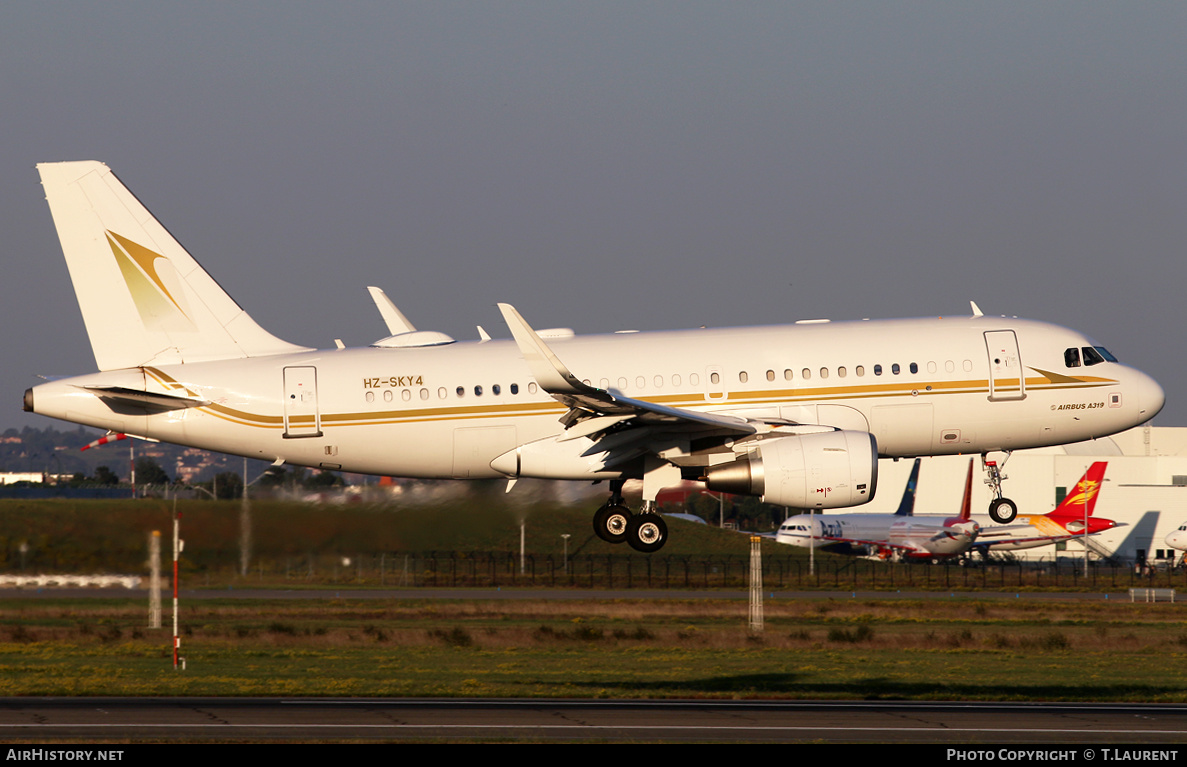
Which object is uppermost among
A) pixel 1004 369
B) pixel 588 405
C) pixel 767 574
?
pixel 1004 369

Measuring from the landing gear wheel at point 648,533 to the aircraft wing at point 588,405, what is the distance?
2463mm

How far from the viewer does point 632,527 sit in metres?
30.3

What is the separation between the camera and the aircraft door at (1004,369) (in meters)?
31.1

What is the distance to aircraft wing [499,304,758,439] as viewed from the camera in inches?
1049

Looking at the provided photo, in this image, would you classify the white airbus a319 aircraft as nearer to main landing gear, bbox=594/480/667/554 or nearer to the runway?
main landing gear, bbox=594/480/667/554

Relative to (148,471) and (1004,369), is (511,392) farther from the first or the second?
(148,471)

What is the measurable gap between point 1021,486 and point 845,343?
263ft

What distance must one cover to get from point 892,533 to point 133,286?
76.6 meters

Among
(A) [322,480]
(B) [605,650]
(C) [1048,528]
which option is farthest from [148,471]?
(C) [1048,528]

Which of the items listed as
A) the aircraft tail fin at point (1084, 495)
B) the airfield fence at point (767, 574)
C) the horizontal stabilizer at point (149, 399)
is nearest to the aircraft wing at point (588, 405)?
the horizontal stabilizer at point (149, 399)

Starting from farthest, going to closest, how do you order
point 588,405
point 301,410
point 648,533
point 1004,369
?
1. point 1004,369
2. point 301,410
3. point 648,533
4. point 588,405

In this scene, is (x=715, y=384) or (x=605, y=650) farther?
(x=605, y=650)

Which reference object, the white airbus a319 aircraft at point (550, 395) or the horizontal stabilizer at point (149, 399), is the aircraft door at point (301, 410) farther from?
the horizontal stabilizer at point (149, 399)
